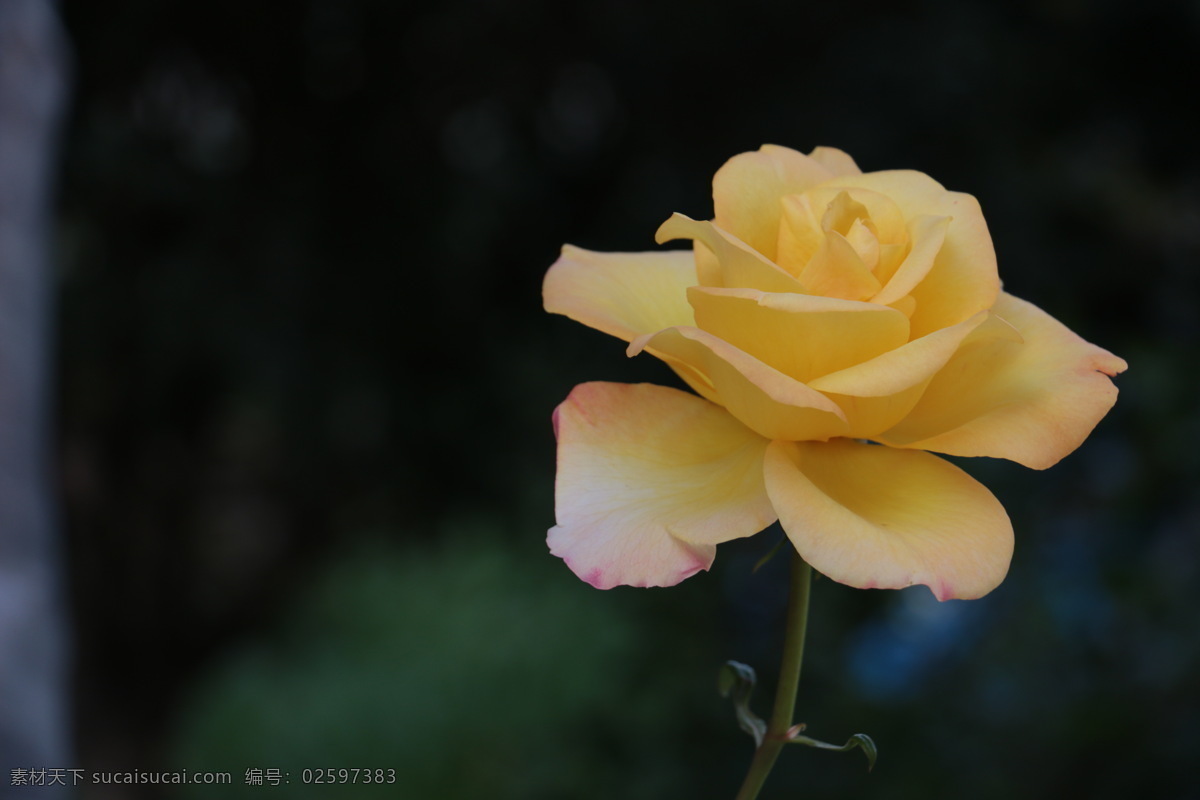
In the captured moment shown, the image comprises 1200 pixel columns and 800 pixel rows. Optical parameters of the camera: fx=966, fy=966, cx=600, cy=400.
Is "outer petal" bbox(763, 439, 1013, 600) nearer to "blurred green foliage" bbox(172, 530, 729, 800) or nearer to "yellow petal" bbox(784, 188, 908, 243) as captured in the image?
"yellow petal" bbox(784, 188, 908, 243)

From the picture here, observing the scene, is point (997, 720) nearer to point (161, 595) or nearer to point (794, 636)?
point (794, 636)

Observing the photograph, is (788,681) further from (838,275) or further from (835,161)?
(835,161)

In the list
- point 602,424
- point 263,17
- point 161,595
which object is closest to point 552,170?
point 263,17

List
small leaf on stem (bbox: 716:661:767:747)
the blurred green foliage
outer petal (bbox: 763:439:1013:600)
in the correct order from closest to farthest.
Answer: outer petal (bbox: 763:439:1013:600) < small leaf on stem (bbox: 716:661:767:747) < the blurred green foliage

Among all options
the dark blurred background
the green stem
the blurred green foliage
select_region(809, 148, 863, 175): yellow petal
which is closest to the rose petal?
select_region(809, 148, 863, 175): yellow petal

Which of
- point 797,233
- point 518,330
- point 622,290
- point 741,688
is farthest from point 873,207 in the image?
point 518,330
